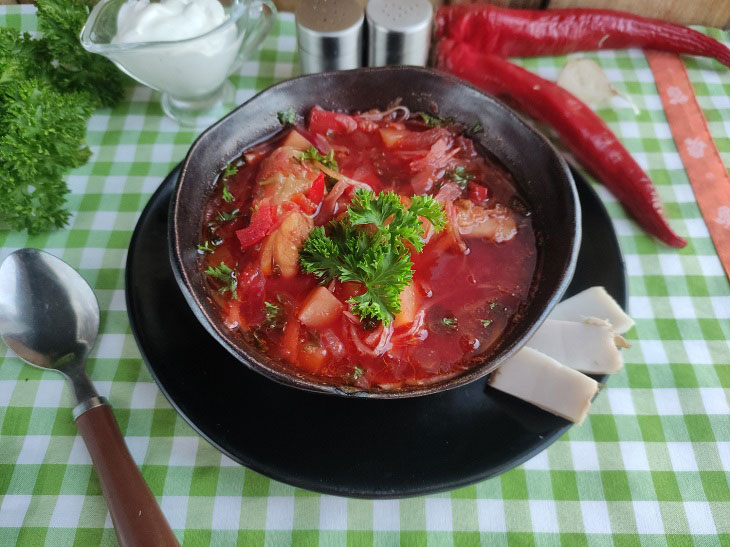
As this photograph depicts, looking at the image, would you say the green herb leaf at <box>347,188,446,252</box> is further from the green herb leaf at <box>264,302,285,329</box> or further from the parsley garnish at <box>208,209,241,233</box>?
the parsley garnish at <box>208,209,241,233</box>

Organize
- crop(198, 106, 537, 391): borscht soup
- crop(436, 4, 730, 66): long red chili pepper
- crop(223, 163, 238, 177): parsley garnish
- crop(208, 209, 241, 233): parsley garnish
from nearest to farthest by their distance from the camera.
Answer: crop(198, 106, 537, 391): borscht soup, crop(208, 209, 241, 233): parsley garnish, crop(223, 163, 238, 177): parsley garnish, crop(436, 4, 730, 66): long red chili pepper

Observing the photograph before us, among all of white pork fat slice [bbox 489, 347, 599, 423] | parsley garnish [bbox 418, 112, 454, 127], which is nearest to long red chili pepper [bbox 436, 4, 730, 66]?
parsley garnish [bbox 418, 112, 454, 127]

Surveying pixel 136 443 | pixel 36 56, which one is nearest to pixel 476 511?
pixel 136 443

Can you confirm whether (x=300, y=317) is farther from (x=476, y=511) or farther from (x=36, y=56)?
(x=36, y=56)

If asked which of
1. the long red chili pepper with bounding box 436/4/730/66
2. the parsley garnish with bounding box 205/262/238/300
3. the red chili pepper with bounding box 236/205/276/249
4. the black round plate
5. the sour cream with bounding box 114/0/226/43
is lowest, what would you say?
the black round plate

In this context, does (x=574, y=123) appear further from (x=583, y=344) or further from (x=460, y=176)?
(x=583, y=344)

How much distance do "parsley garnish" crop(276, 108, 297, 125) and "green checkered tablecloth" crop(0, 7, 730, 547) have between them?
96 cm

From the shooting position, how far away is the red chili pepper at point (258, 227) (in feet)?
7.91

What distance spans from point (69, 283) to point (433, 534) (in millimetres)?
1867

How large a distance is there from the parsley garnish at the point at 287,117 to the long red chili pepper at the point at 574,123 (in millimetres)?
1227

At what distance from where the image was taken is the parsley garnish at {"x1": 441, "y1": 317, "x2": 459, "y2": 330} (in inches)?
91.8

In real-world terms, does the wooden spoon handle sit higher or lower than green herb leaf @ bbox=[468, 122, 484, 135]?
lower

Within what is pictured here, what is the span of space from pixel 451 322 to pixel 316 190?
0.80 meters

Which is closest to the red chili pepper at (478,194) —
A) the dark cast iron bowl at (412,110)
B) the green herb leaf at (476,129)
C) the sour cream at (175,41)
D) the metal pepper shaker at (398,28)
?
the dark cast iron bowl at (412,110)
